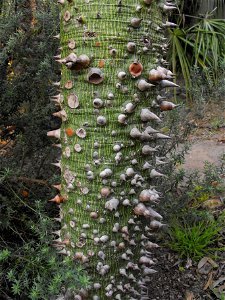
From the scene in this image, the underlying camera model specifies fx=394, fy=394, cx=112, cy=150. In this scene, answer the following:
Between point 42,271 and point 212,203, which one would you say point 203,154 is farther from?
point 42,271

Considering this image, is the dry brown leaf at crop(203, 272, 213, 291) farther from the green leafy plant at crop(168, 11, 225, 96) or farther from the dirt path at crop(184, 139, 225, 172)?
the green leafy plant at crop(168, 11, 225, 96)

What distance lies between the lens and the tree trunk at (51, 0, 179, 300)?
4.22 feet

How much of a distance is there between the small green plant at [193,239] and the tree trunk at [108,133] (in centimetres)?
89

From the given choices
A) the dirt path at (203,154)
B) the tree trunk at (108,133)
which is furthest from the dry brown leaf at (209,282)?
the dirt path at (203,154)

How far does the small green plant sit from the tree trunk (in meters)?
0.89

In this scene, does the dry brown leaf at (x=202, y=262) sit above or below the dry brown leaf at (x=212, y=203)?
below

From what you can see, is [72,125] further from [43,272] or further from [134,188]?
[43,272]

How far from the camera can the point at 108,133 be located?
1313 mm

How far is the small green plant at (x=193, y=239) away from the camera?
2.28 m

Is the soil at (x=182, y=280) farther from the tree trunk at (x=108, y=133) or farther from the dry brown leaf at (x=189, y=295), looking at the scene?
the tree trunk at (x=108, y=133)

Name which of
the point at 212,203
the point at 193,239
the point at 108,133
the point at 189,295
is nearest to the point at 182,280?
the point at 189,295

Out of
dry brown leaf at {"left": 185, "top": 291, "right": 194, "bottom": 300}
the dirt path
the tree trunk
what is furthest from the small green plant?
the dirt path

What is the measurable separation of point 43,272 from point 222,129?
370 cm

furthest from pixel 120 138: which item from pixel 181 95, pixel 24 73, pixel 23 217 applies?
pixel 181 95
